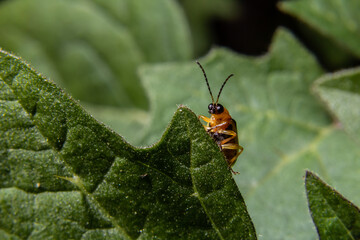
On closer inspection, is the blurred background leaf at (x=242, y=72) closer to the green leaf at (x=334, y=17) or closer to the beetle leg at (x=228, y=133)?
the green leaf at (x=334, y=17)

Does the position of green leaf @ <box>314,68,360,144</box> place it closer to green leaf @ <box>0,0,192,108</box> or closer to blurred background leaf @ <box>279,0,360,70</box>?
blurred background leaf @ <box>279,0,360,70</box>

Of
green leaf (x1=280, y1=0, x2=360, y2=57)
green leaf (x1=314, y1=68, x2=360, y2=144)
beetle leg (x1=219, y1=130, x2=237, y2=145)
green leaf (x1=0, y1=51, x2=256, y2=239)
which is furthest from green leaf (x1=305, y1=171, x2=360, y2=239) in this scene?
A: green leaf (x1=280, y1=0, x2=360, y2=57)

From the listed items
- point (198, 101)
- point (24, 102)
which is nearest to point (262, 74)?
point (198, 101)

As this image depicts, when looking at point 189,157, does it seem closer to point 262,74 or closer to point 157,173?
point 157,173

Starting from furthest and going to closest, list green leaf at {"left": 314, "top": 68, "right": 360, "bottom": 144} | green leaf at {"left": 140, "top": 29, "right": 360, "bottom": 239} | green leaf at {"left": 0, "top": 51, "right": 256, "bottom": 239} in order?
green leaf at {"left": 314, "top": 68, "right": 360, "bottom": 144}, green leaf at {"left": 140, "top": 29, "right": 360, "bottom": 239}, green leaf at {"left": 0, "top": 51, "right": 256, "bottom": 239}

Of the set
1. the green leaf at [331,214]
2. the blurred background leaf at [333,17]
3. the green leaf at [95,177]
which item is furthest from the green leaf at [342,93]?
the green leaf at [95,177]

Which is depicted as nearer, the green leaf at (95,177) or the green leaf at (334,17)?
the green leaf at (95,177)
